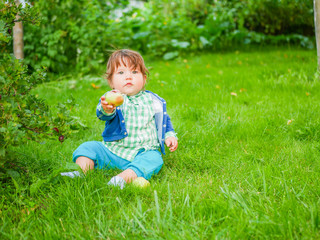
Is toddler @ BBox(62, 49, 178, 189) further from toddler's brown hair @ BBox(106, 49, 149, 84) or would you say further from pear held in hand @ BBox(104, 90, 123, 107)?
pear held in hand @ BBox(104, 90, 123, 107)

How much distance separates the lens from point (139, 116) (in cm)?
240

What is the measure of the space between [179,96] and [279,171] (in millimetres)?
2210

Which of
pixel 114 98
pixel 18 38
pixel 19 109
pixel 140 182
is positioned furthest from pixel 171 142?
pixel 18 38

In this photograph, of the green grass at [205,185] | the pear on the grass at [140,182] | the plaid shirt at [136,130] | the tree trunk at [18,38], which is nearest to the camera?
the green grass at [205,185]

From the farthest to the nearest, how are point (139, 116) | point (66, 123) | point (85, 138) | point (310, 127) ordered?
point (85, 138)
point (310, 127)
point (139, 116)
point (66, 123)

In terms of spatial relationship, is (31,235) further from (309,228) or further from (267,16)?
(267,16)

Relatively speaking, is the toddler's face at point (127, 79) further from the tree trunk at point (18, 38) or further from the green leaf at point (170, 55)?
the green leaf at point (170, 55)

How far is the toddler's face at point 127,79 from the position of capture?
2.39 metres

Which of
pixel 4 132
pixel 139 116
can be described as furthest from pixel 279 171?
pixel 4 132

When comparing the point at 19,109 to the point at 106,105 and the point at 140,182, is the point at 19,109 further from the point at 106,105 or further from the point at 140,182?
the point at 140,182

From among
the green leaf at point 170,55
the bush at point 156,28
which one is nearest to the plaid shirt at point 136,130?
the bush at point 156,28

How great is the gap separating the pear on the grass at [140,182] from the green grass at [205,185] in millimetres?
66

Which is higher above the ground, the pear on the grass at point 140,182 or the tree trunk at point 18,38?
the tree trunk at point 18,38

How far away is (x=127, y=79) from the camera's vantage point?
7.83 feet
